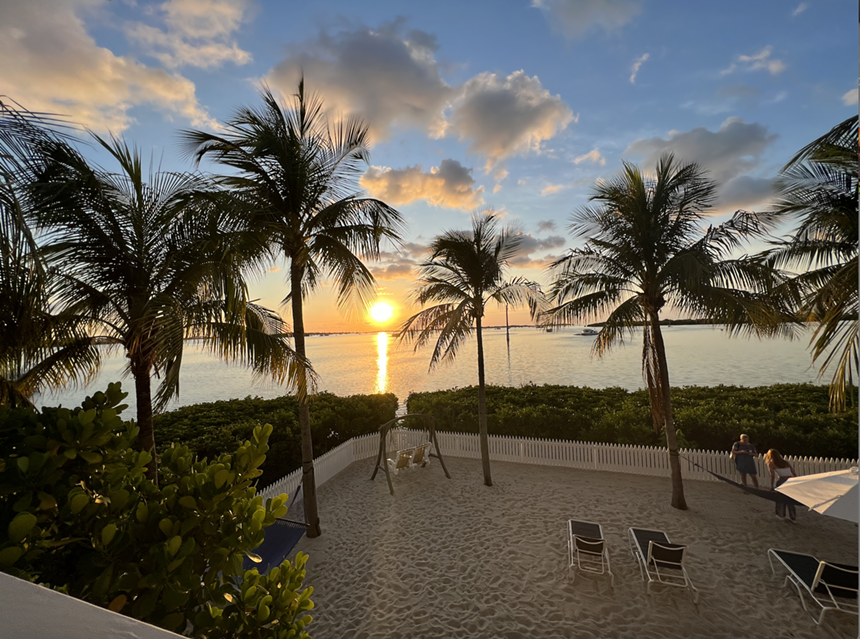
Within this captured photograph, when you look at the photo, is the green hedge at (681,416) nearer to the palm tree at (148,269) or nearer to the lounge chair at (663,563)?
the lounge chair at (663,563)

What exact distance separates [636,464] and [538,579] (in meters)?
6.14

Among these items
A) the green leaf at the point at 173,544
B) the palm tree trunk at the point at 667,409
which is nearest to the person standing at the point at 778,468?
the palm tree trunk at the point at 667,409

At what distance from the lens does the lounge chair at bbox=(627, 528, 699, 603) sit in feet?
19.1

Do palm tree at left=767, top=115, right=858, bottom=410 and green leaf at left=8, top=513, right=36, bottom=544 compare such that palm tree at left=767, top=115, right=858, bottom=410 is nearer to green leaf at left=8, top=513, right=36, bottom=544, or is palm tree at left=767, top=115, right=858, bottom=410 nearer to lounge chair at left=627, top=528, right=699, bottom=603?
lounge chair at left=627, top=528, right=699, bottom=603

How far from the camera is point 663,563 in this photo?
6027 mm

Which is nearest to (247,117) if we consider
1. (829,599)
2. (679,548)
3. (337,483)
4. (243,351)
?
(243,351)

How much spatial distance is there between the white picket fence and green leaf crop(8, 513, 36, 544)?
781 cm

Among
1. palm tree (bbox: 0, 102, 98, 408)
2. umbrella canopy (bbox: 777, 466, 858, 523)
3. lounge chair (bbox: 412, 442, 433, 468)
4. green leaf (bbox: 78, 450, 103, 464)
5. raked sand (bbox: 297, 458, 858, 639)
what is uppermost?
palm tree (bbox: 0, 102, 98, 408)

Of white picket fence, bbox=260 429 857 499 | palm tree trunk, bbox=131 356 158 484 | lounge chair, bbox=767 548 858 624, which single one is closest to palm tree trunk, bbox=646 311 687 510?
white picket fence, bbox=260 429 857 499

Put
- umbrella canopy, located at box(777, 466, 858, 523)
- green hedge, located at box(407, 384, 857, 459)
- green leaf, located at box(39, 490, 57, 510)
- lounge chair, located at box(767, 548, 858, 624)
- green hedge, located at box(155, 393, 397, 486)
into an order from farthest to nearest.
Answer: green hedge, located at box(407, 384, 857, 459) → green hedge, located at box(155, 393, 397, 486) → umbrella canopy, located at box(777, 466, 858, 523) → lounge chair, located at box(767, 548, 858, 624) → green leaf, located at box(39, 490, 57, 510)

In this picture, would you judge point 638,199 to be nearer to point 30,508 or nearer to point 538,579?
point 538,579

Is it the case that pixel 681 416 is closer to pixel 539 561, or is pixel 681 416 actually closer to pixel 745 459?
pixel 745 459

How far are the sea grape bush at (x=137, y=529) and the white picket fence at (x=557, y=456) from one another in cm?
716

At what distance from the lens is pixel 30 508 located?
1772 mm
